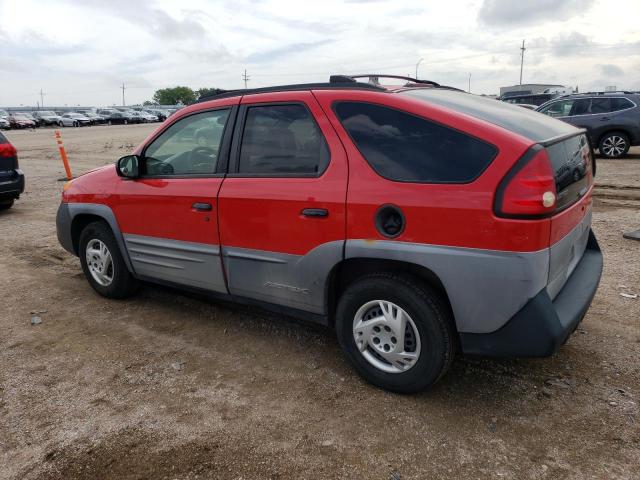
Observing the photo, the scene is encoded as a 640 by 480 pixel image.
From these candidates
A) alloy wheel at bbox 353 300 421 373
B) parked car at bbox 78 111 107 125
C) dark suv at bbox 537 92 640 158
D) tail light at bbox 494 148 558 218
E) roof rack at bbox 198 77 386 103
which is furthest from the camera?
parked car at bbox 78 111 107 125

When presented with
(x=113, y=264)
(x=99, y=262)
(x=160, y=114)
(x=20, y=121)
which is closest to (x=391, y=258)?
(x=113, y=264)

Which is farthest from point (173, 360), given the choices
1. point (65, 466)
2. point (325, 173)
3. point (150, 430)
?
point (325, 173)

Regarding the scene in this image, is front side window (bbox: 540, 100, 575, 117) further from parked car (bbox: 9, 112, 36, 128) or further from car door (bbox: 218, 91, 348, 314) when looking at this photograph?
parked car (bbox: 9, 112, 36, 128)

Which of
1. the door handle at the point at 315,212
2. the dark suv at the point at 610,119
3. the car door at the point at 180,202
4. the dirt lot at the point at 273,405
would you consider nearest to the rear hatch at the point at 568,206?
the dirt lot at the point at 273,405

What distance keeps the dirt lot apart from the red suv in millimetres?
351

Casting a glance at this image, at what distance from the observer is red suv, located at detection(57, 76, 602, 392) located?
2.55 meters

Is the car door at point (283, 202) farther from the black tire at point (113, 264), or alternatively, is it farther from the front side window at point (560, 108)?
the front side window at point (560, 108)

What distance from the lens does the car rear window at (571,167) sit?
105 inches

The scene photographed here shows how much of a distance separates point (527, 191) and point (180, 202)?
2.42 metres

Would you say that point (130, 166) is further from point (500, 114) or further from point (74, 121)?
point (74, 121)

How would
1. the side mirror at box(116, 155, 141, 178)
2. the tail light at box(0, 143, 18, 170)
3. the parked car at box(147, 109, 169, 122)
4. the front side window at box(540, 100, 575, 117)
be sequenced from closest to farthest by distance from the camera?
the side mirror at box(116, 155, 141, 178) < the tail light at box(0, 143, 18, 170) < the front side window at box(540, 100, 575, 117) < the parked car at box(147, 109, 169, 122)

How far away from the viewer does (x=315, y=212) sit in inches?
121

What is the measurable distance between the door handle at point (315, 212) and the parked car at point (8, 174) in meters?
7.38

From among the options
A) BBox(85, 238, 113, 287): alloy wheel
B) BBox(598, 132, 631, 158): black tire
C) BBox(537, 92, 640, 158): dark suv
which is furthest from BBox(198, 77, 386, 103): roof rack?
BBox(598, 132, 631, 158): black tire
